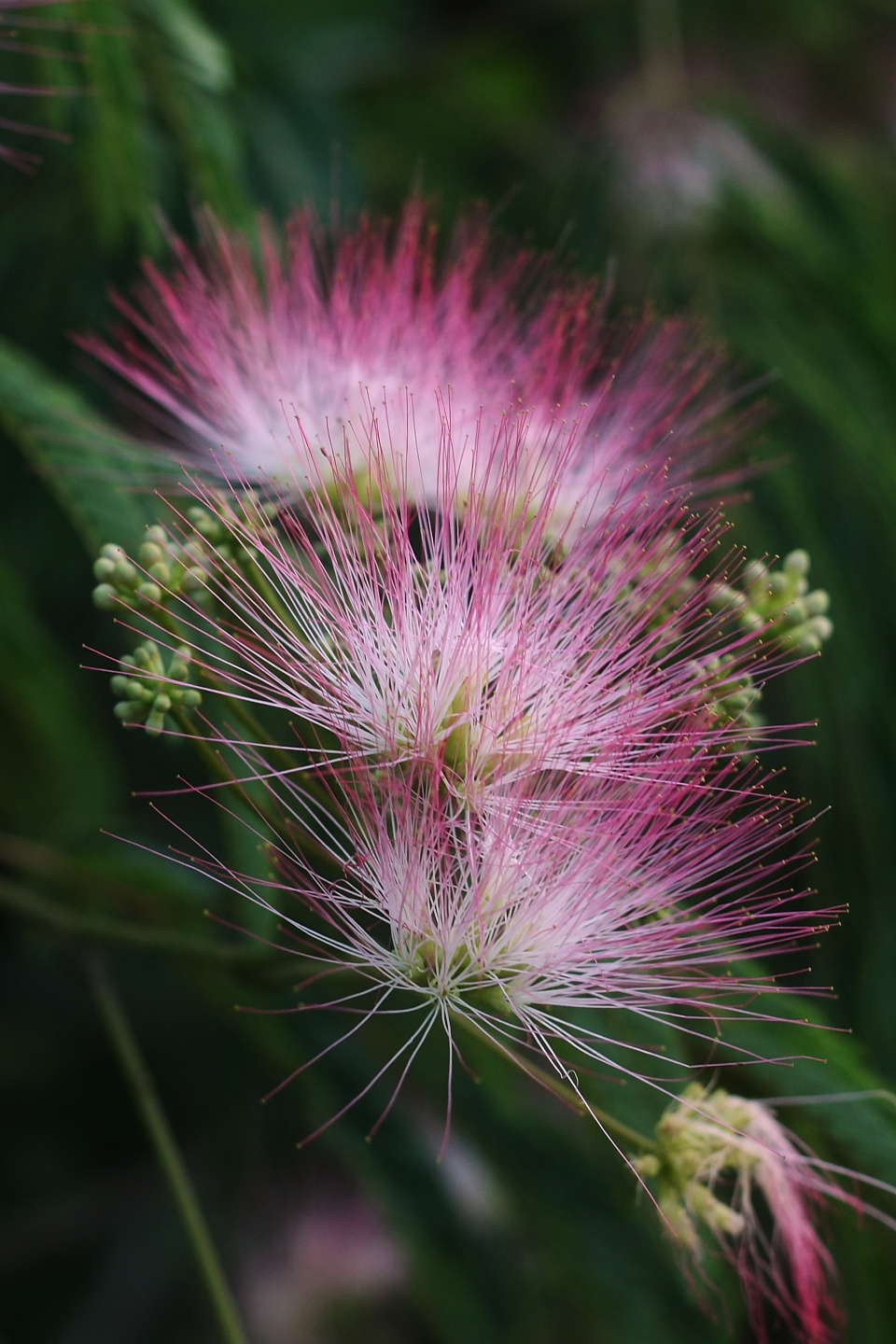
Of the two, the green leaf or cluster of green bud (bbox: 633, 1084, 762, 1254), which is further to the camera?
the green leaf

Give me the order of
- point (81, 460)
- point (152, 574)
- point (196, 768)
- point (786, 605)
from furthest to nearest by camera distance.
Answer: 1. point (196, 768)
2. point (81, 460)
3. point (786, 605)
4. point (152, 574)

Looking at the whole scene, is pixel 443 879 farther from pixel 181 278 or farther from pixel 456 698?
pixel 181 278

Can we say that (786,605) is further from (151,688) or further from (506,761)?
(151,688)

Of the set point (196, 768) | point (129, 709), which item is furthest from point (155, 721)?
point (196, 768)

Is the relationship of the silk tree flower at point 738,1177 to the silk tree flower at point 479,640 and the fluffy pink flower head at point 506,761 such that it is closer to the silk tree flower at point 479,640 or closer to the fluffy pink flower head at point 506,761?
the fluffy pink flower head at point 506,761

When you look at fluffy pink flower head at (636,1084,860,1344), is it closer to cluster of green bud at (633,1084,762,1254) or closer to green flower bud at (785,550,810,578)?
cluster of green bud at (633,1084,762,1254)

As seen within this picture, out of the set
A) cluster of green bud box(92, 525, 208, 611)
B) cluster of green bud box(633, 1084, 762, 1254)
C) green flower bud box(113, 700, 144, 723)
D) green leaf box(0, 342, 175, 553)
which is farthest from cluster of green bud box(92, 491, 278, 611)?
cluster of green bud box(633, 1084, 762, 1254)
